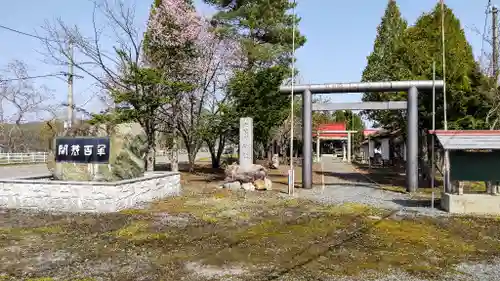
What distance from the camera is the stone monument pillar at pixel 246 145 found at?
14.3 m

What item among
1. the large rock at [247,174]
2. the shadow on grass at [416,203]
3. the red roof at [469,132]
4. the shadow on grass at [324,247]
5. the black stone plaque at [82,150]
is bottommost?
the shadow on grass at [324,247]

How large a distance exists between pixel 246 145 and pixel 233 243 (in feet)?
26.0

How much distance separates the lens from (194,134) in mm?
18750

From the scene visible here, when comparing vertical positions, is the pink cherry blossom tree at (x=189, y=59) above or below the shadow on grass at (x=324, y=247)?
above

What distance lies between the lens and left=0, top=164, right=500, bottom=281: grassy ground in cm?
525

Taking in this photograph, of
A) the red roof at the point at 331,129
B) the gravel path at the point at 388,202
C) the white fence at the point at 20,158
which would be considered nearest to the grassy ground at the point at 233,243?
the gravel path at the point at 388,202

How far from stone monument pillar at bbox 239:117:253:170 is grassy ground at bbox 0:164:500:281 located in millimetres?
4216

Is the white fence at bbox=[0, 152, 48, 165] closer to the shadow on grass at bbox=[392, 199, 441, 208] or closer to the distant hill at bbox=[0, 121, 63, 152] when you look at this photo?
the distant hill at bbox=[0, 121, 63, 152]

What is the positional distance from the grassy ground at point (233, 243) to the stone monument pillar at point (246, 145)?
422 cm

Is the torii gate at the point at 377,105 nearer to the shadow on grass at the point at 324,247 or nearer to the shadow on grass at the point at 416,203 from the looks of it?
the shadow on grass at the point at 416,203

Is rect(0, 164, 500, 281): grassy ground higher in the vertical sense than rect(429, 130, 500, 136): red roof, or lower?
lower

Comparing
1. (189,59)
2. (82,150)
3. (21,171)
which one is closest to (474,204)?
(82,150)

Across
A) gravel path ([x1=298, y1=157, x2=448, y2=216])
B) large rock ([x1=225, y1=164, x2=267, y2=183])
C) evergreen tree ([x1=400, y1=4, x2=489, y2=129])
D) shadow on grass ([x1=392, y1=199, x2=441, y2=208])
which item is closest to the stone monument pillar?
large rock ([x1=225, y1=164, x2=267, y2=183])

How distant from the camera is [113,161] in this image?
10.1 metres
